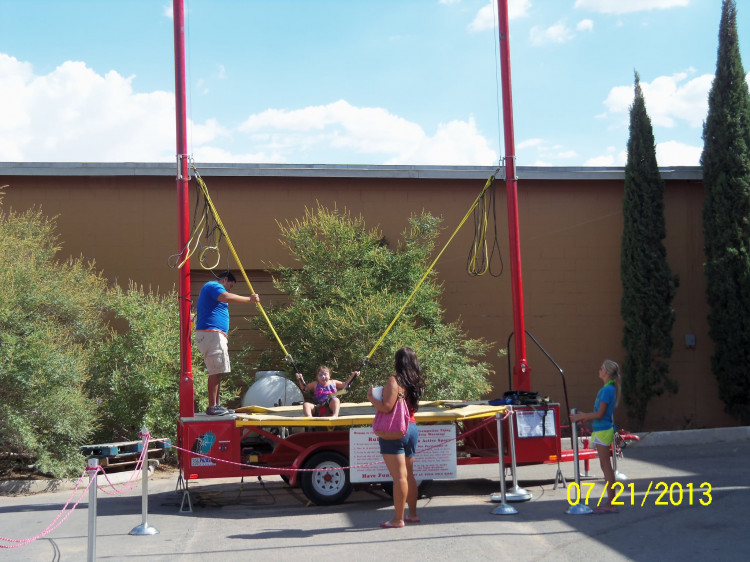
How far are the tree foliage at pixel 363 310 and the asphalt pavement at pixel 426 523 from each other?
272 centimetres

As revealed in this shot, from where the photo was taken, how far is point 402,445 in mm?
7609

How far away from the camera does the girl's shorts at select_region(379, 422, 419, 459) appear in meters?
7.54

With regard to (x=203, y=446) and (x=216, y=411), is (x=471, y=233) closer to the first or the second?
(x=216, y=411)

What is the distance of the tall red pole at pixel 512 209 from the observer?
10516 millimetres

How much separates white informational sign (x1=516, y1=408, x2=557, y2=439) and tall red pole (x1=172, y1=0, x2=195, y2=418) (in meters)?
3.97

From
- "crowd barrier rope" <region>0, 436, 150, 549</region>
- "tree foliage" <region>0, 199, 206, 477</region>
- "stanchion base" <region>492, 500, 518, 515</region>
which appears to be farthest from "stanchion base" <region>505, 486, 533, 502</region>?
"tree foliage" <region>0, 199, 206, 477</region>

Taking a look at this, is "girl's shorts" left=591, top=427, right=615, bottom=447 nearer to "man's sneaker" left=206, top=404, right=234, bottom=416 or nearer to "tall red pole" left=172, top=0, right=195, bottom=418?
"man's sneaker" left=206, top=404, right=234, bottom=416

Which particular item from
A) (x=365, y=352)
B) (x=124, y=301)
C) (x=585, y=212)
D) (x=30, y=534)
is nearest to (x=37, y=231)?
(x=124, y=301)

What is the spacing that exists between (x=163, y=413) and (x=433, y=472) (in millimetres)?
5452

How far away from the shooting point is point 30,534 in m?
7.93

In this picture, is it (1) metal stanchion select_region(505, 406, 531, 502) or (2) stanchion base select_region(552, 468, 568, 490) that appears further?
(2) stanchion base select_region(552, 468, 568, 490)

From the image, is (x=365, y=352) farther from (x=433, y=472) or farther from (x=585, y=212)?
(x=585, y=212)

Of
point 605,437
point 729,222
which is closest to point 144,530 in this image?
point 605,437
